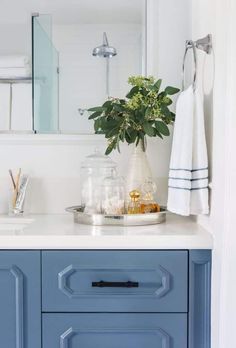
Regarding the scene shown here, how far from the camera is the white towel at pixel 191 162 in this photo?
1434 millimetres

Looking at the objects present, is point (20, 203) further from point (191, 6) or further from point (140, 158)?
point (191, 6)

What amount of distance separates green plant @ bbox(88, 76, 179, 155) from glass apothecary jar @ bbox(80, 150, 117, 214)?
0.14 m

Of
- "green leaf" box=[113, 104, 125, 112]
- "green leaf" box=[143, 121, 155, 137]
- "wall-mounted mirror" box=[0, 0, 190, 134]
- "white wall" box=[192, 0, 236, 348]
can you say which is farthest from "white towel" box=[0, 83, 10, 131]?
"white wall" box=[192, 0, 236, 348]

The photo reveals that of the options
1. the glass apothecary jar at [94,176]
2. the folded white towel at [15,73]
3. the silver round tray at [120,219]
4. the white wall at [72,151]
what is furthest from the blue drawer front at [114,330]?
the folded white towel at [15,73]

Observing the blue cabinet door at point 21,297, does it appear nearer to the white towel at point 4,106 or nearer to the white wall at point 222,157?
the white wall at point 222,157

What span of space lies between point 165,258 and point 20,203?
28.4 inches

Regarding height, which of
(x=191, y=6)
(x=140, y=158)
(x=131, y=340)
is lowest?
(x=131, y=340)

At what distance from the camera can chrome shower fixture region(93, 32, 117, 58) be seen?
1.86 m

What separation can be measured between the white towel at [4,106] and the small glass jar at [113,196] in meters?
0.54

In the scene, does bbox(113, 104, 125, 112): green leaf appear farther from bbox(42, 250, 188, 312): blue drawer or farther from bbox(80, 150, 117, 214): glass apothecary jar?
bbox(42, 250, 188, 312): blue drawer

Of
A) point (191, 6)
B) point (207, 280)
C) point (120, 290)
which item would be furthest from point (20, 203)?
point (191, 6)

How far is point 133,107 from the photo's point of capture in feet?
5.31

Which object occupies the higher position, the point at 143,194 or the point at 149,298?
the point at 143,194

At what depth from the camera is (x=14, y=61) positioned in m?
1.88
